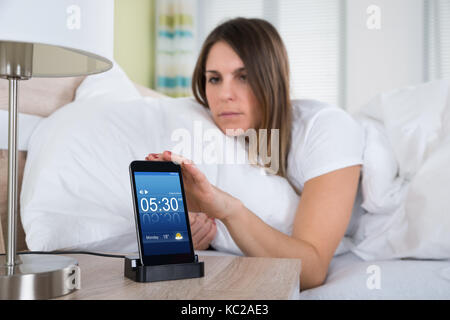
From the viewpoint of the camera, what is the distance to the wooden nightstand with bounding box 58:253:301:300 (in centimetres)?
48

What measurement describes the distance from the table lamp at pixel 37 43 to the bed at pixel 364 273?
21 centimetres

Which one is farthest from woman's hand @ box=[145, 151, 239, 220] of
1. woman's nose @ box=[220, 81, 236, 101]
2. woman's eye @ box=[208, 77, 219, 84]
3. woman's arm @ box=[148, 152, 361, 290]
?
woman's eye @ box=[208, 77, 219, 84]

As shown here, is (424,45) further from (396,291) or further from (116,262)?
(116,262)

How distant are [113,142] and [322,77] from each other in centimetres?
219

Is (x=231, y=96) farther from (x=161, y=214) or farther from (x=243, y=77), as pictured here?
(x=161, y=214)

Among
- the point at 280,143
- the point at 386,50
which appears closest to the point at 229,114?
the point at 280,143

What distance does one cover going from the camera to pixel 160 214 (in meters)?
0.58

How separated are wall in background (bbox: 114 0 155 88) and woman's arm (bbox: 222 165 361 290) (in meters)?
1.49

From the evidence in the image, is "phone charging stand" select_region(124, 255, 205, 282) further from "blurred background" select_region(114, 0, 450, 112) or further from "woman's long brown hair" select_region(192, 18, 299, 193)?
"blurred background" select_region(114, 0, 450, 112)

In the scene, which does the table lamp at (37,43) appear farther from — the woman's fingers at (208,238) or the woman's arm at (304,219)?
the woman's fingers at (208,238)

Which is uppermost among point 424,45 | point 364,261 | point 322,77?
point 424,45

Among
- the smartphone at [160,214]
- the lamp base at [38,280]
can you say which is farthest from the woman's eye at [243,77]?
the lamp base at [38,280]
